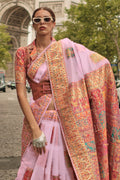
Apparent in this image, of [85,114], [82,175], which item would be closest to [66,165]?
[82,175]

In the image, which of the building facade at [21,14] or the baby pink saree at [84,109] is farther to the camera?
the building facade at [21,14]

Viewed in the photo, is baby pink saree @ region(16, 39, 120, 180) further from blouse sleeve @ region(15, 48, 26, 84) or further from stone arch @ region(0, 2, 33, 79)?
stone arch @ region(0, 2, 33, 79)

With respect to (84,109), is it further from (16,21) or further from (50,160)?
(16,21)

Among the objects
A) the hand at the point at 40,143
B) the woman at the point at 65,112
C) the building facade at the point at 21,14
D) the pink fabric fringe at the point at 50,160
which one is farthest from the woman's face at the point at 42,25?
the building facade at the point at 21,14

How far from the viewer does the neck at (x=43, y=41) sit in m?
2.24

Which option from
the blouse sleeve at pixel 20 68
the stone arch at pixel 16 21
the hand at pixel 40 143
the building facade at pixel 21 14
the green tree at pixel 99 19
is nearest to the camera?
the hand at pixel 40 143

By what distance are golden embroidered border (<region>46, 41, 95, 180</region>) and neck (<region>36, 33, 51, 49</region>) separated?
9 cm

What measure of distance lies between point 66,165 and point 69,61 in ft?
2.22

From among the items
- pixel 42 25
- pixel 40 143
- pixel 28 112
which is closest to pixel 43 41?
pixel 42 25

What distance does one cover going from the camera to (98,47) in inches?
1138

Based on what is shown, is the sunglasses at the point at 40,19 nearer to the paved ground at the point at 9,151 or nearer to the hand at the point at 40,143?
the hand at the point at 40,143

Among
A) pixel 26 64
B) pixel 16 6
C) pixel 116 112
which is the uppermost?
pixel 16 6

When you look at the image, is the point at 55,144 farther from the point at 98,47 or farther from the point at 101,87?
the point at 98,47

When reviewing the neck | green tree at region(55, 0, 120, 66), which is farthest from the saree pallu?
green tree at region(55, 0, 120, 66)
